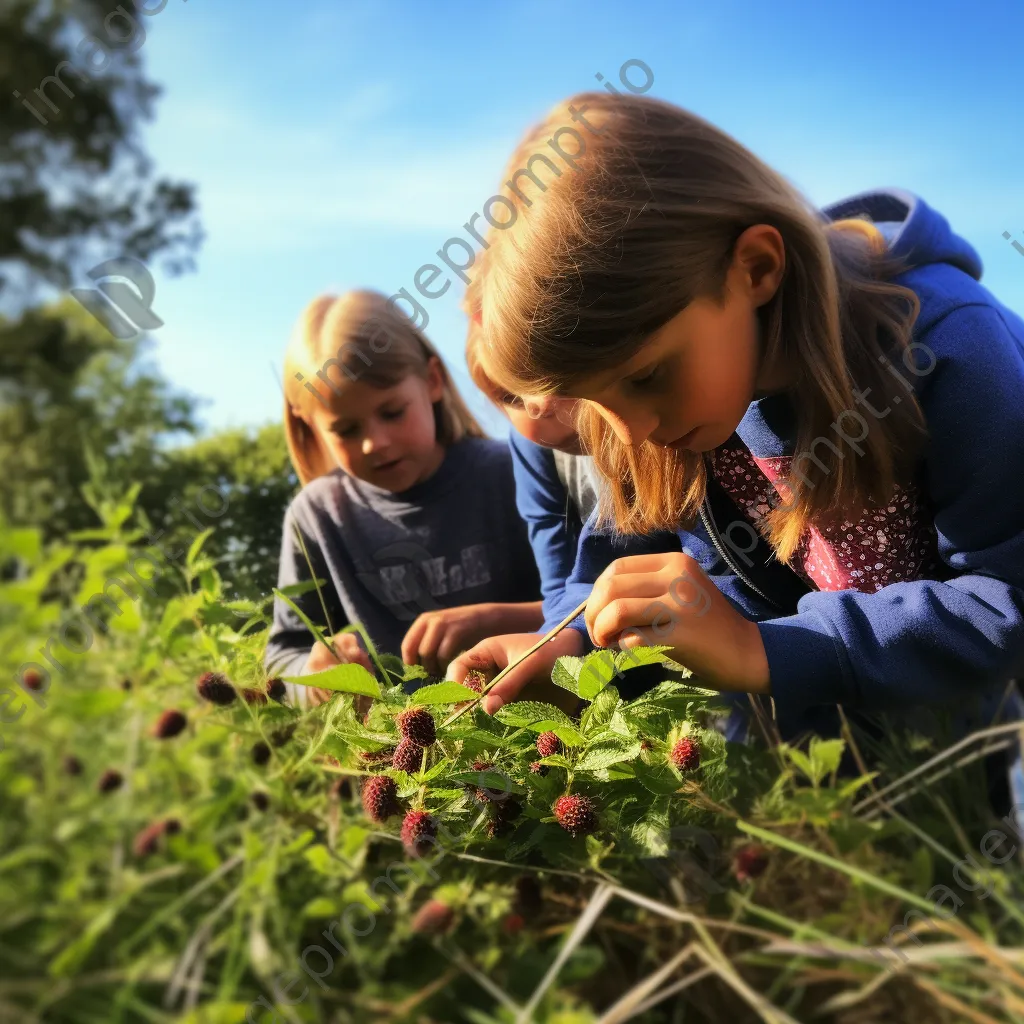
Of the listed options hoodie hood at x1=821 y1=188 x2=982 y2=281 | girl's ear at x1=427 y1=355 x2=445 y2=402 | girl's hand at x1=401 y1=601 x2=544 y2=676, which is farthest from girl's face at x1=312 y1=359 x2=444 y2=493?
hoodie hood at x1=821 y1=188 x2=982 y2=281

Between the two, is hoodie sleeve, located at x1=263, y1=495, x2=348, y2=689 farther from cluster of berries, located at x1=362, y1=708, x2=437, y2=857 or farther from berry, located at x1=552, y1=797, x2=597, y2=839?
berry, located at x1=552, y1=797, x2=597, y2=839

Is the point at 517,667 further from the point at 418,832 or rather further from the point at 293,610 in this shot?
the point at 418,832

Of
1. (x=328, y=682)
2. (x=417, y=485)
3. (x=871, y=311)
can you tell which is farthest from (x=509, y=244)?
(x=417, y=485)

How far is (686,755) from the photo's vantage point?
0.88 meters

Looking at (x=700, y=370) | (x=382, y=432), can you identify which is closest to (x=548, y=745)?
(x=700, y=370)

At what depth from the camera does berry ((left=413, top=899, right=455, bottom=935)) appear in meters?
0.58

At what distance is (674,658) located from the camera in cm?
112

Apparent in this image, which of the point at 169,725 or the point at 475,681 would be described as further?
the point at 475,681

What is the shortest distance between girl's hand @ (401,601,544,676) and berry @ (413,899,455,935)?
3.55 ft

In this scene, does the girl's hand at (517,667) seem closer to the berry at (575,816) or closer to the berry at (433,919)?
the berry at (575,816)

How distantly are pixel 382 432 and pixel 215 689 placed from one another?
2.01 meters

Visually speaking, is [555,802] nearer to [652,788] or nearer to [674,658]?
[652,788]

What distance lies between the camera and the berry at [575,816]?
2.65 feet

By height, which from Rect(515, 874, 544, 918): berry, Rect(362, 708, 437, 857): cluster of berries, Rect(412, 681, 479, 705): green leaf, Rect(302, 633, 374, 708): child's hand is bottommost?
Rect(515, 874, 544, 918): berry
